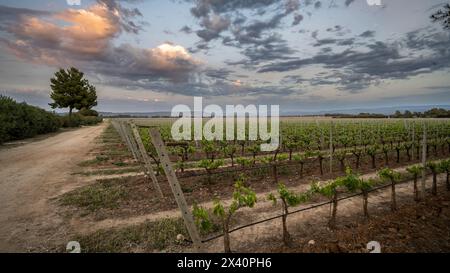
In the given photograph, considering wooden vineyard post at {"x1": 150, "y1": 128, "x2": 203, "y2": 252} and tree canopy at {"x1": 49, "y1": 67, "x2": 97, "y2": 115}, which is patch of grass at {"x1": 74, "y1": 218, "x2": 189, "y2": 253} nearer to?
wooden vineyard post at {"x1": 150, "y1": 128, "x2": 203, "y2": 252}

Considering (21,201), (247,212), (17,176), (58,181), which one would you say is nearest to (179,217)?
(247,212)

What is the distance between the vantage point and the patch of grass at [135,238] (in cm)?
507

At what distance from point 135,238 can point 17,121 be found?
2637cm

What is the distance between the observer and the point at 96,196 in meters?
8.16

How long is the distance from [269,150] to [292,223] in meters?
12.6

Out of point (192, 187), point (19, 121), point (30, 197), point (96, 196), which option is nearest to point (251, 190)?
point (192, 187)

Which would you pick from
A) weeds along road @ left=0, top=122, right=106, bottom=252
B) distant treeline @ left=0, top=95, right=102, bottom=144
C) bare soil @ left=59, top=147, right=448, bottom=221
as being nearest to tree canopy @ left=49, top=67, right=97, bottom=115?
distant treeline @ left=0, top=95, right=102, bottom=144

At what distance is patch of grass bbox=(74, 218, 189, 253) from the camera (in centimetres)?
507

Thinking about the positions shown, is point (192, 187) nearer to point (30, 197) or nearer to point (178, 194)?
point (178, 194)

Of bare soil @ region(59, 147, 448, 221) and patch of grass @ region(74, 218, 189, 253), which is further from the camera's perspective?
bare soil @ region(59, 147, 448, 221)

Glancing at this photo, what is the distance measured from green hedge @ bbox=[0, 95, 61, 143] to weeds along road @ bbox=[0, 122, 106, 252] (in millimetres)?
9174

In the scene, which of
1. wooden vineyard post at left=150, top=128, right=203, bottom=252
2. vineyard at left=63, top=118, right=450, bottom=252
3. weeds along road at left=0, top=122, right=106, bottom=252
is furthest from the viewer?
weeds along road at left=0, top=122, right=106, bottom=252

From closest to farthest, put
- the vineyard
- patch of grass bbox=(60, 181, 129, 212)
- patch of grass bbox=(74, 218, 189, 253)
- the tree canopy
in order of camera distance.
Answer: the vineyard, patch of grass bbox=(74, 218, 189, 253), patch of grass bbox=(60, 181, 129, 212), the tree canopy

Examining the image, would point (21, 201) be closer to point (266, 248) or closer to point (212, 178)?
point (212, 178)
